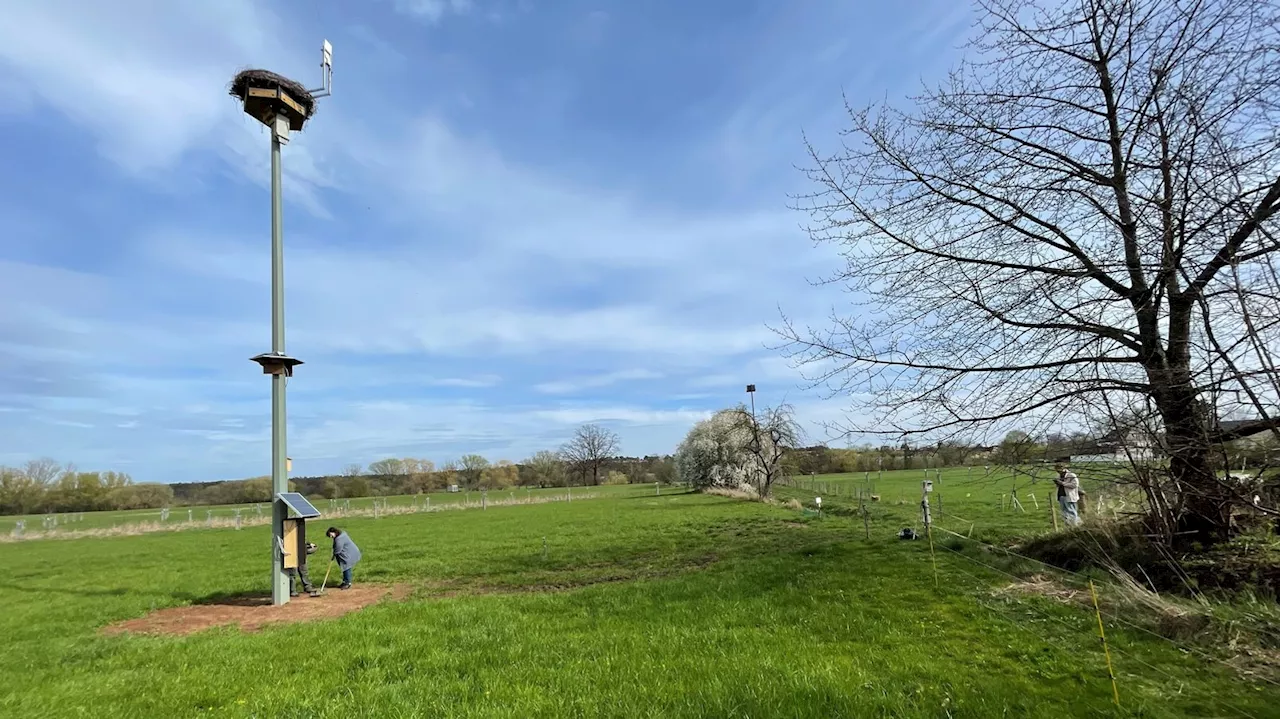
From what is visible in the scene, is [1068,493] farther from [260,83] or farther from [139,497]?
[139,497]

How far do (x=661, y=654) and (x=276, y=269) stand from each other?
964 cm

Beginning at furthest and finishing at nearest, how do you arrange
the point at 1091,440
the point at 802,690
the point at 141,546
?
the point at 141,546, the point at 1091,440, the point at 802,690

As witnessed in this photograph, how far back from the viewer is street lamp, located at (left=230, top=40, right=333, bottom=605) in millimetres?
11041

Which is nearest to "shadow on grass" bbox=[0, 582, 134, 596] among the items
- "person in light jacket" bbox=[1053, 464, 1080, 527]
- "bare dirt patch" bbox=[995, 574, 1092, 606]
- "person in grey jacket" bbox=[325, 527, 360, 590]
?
"person in grey jacket" bbox=[325, 527, 360, 590]

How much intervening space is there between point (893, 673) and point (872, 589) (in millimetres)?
3827

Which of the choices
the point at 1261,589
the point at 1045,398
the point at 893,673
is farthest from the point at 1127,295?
the point at 893,673

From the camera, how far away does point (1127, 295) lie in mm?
7438

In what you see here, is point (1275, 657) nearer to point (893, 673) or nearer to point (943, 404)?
point (893, 673)

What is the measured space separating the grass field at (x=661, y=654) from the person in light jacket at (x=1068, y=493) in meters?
1.16

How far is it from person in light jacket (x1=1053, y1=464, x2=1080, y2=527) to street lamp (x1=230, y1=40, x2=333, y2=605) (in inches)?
474

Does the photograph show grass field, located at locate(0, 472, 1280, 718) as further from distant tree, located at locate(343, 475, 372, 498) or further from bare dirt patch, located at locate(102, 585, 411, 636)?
distant tree, located at locate(343, 475, 372, 498)

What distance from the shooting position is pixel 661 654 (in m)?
6.30

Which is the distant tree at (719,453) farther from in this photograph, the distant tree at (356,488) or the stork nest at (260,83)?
the distant tree at (356,488)

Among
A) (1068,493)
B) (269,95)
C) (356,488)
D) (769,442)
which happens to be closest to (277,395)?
(269,95)
